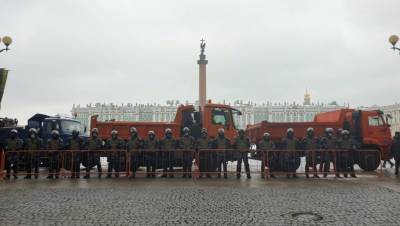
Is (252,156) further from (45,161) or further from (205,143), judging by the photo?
(45,161)

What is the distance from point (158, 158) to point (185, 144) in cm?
104

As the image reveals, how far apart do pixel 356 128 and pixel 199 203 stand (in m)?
10.6

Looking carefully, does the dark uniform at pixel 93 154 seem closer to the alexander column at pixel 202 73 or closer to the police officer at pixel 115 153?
the police officer at pixel 115 153

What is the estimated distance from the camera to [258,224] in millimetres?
5875

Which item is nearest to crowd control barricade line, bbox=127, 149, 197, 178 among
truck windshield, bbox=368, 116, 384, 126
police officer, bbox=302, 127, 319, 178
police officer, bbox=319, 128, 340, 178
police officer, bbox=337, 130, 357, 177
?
police officer, bbox=302, 127, 319, 178

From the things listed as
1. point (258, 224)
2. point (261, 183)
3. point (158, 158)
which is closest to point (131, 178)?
point (158, 158)

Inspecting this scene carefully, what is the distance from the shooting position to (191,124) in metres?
15.5

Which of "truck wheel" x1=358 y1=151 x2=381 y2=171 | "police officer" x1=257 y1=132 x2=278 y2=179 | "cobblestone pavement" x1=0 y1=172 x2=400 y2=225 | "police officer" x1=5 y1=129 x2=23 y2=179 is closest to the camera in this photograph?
"cobblestone pavement" x1=0 y1=172 x2=400 y2=225

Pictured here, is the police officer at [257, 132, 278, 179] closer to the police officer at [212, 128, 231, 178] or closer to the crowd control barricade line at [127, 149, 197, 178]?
the police officer at [212, 128, 231, 178]

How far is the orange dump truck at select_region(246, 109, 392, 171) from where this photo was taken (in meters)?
15.2

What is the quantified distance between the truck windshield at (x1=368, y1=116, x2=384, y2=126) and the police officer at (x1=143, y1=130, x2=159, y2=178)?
9.14 m

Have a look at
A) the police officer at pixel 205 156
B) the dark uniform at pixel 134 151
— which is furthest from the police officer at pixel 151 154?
the police officer at pixel 205 156

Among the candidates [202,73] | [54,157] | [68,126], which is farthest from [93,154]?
[202,73]

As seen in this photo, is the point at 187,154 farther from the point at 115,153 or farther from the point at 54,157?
the point at 54,157
